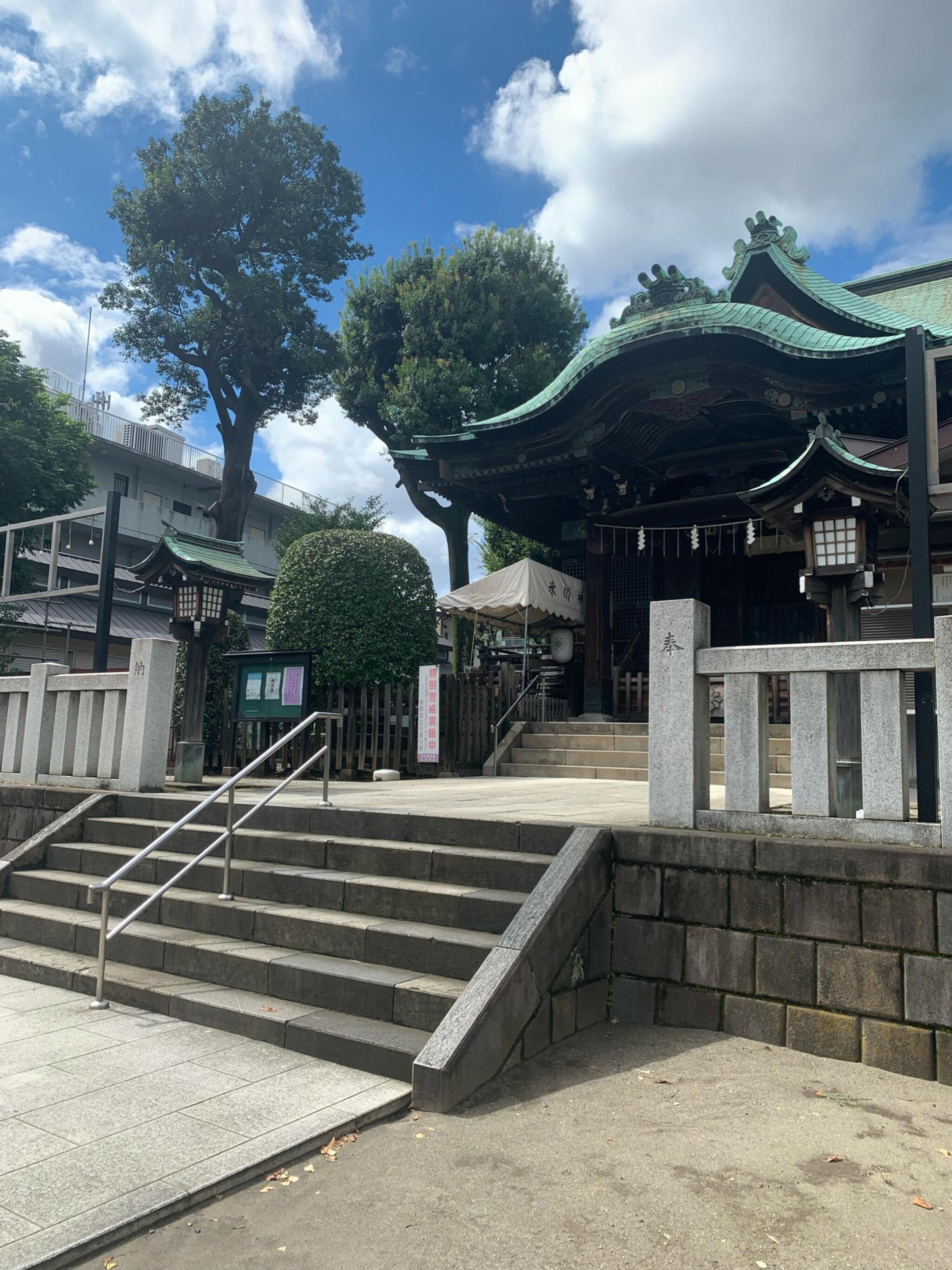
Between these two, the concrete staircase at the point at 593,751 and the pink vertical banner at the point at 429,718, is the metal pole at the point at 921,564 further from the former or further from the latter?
the pink vertical banner at the point at 429,718

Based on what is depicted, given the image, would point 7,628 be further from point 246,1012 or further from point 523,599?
point 246,1012

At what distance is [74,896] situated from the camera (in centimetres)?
658

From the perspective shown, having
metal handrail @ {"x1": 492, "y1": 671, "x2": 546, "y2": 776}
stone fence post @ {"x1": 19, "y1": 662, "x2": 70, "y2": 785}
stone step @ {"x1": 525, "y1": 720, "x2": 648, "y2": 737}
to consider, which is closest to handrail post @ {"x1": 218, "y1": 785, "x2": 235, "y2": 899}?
stone fence post @ {"x1": 19, "y1": 662, "x2": 70, "y2": 785}

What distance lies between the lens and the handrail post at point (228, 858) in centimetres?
585

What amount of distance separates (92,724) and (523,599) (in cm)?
751

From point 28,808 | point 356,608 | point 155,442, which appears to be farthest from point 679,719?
point 155,442

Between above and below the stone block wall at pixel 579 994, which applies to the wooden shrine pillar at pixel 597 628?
above

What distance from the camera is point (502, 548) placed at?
2939 cm

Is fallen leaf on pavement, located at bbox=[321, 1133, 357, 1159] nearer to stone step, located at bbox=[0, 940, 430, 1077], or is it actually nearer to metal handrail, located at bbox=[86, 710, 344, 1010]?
stone step, located at bbox=[0, 940, 430, 1077]

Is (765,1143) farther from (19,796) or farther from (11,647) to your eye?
(11,647)

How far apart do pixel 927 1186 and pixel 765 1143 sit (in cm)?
56

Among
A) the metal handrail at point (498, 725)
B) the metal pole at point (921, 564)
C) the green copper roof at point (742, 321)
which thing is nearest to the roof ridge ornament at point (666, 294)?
the green copper roof at point (742, 321)

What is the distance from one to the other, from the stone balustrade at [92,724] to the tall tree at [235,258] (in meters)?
16.2

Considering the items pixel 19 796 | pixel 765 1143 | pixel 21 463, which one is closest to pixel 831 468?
pixel 765 1143
